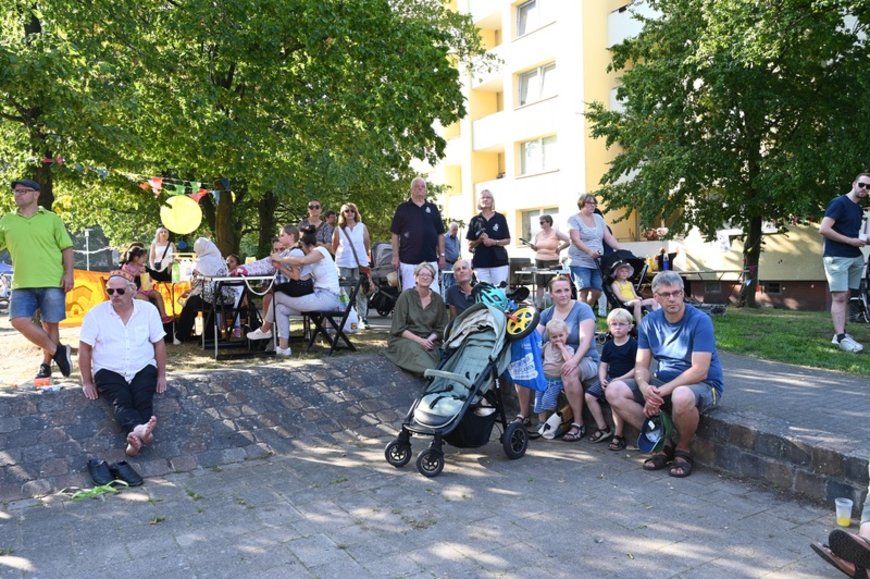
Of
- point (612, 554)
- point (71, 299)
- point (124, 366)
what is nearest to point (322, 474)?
point (124, 366)

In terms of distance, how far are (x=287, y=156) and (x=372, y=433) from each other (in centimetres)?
689

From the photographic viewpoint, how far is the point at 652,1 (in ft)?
60.8

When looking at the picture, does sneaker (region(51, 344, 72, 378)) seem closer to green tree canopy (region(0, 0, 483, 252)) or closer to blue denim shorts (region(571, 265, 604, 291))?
green tree canopy (region(0, 0, 483, 252))

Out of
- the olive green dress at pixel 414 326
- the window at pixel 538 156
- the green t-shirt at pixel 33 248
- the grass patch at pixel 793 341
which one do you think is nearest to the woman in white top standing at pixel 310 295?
the olive green dress at pixel 414 326

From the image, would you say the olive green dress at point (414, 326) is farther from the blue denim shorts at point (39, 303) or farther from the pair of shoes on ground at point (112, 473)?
the blue denim shorts at point (39, 303)

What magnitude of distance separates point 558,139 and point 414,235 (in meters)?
16.6

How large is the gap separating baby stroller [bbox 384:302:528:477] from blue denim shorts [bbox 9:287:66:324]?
143 inches

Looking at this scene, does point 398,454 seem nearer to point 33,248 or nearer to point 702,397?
point 702,397

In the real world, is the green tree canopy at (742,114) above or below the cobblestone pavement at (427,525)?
above

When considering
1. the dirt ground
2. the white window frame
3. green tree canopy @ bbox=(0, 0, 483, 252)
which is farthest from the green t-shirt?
the white window frame

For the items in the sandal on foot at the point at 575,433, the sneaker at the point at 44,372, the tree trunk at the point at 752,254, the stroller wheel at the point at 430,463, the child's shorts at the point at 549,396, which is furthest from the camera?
the tree trunk at the point at 752,254

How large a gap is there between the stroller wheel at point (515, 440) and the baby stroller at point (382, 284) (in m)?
7.06

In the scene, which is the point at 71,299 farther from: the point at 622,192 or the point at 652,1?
the point at 652,1

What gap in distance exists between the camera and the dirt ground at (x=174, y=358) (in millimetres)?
6848
